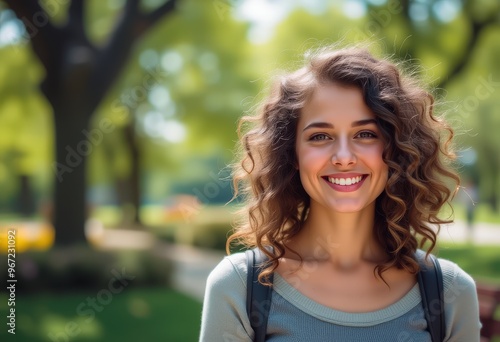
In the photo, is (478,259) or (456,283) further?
(478,259)

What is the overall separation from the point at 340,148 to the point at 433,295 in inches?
22.9

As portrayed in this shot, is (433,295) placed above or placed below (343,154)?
below

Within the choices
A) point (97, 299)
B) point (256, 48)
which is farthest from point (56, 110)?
point (256, 48)

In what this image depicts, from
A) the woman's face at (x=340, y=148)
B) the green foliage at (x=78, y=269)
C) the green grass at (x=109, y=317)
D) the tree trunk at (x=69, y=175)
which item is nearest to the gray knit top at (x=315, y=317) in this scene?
the woman's face at (x=340, y=148)

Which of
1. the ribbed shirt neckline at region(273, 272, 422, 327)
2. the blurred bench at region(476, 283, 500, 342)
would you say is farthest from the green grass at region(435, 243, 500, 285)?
the ribbed shirt neckline at region(273, 272, 422, 327)

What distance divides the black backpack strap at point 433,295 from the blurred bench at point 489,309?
151 centimetres

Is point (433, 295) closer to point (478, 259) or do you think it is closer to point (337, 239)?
point (337, 239)

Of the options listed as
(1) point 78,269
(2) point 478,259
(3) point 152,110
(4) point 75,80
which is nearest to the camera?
(1) point 78,269

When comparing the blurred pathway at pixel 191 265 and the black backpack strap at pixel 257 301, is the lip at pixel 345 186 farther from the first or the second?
the blurred pathway at pixel 191 265

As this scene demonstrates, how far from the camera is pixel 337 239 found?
2477 mm

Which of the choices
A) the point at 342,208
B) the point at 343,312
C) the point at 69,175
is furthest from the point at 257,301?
the point at 69,175

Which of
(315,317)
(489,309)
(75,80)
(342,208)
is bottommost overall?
(489,309)

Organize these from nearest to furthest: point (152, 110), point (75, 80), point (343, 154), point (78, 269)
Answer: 1. point (343, 154)
2. point (78, 269)
3. point (75, 80)
4. point (152, 110)

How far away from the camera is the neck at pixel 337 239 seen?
248 cm
